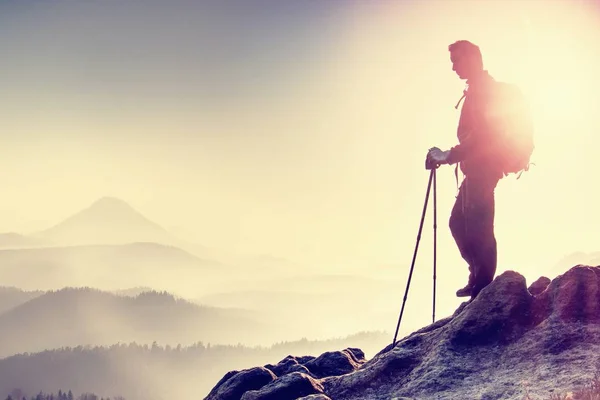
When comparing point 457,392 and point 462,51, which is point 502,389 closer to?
point 457,392

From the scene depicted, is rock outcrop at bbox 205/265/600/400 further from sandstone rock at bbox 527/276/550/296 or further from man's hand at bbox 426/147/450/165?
man's hand at bbox 426/147/450/165

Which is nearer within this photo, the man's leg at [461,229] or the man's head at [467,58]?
the man's head at [467,58]

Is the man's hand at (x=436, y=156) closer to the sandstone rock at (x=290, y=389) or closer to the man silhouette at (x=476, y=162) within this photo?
the man silhouette at (x=476, y=162)

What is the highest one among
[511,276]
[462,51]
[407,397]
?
[462,51]

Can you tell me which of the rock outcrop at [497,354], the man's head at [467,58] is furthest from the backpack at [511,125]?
the rock outcrop at [497,354]

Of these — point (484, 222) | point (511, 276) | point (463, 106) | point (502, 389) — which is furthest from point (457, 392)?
point (463, 106)

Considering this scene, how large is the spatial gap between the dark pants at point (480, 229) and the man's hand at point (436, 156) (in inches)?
37.0

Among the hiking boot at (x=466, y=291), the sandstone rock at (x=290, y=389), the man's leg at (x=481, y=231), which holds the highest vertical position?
the man's leg at (x=481, y=231)

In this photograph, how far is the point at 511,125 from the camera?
15.0 m

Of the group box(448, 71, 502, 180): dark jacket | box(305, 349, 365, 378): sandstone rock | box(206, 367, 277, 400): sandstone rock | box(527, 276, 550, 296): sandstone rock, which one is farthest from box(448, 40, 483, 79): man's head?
box(206, 367, 277, 400): sandstone rock

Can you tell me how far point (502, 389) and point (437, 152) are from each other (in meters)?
6.79

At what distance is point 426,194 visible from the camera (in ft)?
54.3

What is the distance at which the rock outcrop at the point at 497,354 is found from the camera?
→ 11586mm

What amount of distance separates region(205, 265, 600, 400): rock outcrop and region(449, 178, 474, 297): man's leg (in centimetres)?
136
